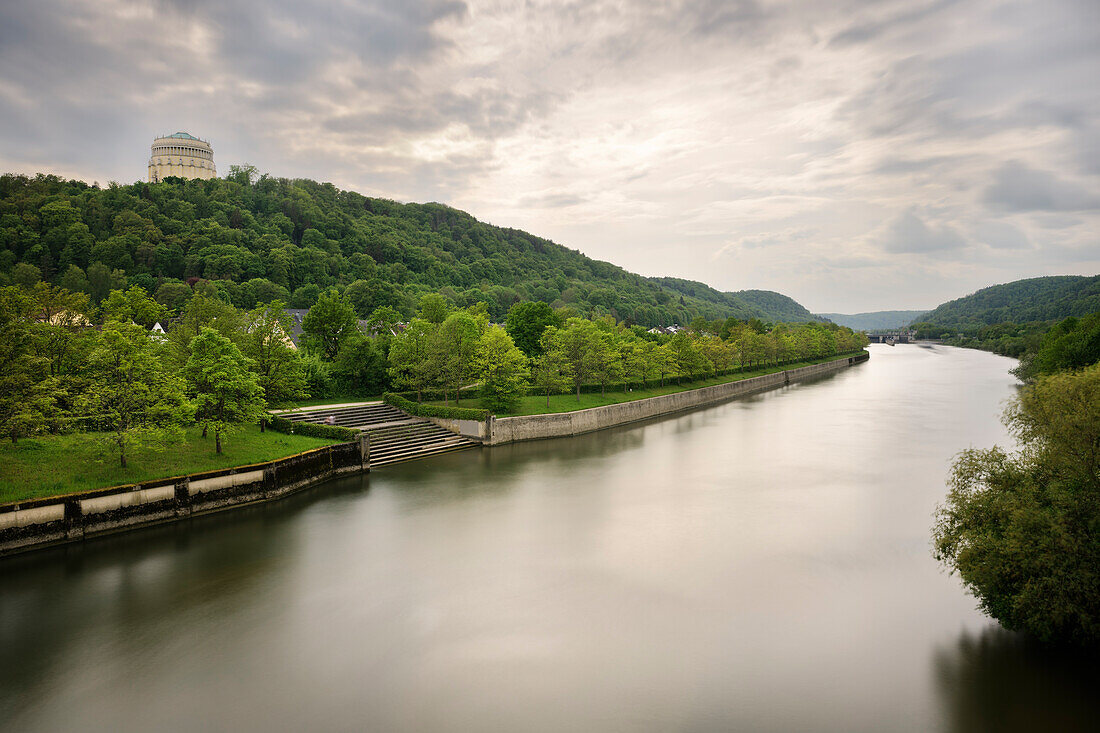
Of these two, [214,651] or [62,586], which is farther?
[62,586]

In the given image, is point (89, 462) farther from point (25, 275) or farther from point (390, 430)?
point (25, 275)

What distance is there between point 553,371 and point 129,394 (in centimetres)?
2886

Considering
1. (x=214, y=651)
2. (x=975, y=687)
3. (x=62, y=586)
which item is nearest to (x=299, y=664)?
(x=214, y=651)

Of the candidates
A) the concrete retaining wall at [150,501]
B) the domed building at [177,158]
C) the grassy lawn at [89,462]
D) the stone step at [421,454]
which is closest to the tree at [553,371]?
the stone step at [421,454]

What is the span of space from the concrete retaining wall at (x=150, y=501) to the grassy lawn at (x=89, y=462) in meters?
0.62

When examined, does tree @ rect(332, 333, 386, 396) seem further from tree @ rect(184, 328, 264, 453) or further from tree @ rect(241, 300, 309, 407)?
tree @ rect(184, 328, 264, 453)

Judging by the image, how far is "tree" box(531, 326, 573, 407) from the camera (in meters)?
43.8

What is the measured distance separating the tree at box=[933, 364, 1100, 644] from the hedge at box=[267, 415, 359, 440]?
2606cm

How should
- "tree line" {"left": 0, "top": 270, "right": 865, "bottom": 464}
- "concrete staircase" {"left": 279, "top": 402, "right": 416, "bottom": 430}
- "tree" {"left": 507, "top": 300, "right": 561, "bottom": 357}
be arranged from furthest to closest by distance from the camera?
"tree" {"left": 507, "top": 300, "right": 561, "bottom": 357}
"concrete staircase" {"left": 279, "top": 402, "right": 416, "bottom": 430}
"tree line" {"left": 0, "top": 270, "right": 865, "bottom": 464}

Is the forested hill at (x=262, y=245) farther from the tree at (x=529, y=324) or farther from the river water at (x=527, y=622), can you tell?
the river water at (x=527, y=622)

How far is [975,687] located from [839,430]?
33.7m

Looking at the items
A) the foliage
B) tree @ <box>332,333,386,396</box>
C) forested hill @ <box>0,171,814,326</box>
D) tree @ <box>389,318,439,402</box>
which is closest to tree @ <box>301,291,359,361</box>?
tree @ <box>332,333,386,396</box>

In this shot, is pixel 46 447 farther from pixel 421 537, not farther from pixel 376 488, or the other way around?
pixel 421 537

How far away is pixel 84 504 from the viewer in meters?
18.8
